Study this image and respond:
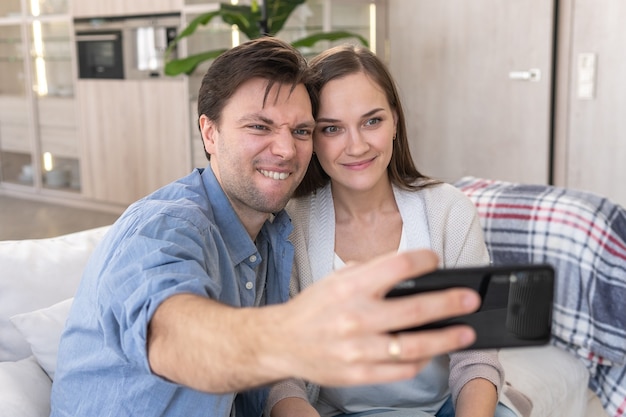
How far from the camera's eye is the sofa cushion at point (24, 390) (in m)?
1.41

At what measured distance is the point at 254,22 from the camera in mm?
3881

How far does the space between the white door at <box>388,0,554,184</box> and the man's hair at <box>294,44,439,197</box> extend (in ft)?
8.73

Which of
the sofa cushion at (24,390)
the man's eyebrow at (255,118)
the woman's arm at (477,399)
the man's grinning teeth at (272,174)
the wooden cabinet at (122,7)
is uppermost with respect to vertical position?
the wooden cabinet at (122,7)

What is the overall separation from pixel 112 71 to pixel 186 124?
89 cm

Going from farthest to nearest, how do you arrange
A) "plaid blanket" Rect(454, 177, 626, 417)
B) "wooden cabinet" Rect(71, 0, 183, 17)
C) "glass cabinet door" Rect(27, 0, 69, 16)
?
"glass cabinet door" Rect(27, 0, 69, 16) < "wooden cabinet" Rect(71, 0, 183, 17) < "plaid blanket" Rect(454, 177, 626, 417)

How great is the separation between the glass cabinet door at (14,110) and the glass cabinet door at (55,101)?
6.0 inches

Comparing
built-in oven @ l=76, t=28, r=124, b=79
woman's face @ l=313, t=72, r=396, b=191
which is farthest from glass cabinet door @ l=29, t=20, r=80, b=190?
woman's face @ l=313, t=72, r=396, b=191

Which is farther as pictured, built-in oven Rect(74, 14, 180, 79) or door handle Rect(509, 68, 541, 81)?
built-in oven Rect(74, 14, 180, 79)

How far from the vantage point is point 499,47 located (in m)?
4.36

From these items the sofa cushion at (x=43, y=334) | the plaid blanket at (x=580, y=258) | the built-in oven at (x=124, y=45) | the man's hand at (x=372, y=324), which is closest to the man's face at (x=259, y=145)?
the sofa cushion at (x=43, y=334)

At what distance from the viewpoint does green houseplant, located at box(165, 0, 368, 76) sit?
150 inches

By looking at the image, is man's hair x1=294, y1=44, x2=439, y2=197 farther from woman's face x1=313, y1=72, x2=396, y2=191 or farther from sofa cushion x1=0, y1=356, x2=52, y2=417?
sofa cushion x1=0, y1=356, x2=52, y2=417

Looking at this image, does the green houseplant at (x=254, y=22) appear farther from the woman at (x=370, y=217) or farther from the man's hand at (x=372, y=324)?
the man's hand at (x=372, y=324)

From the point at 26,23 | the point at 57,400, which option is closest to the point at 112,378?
the point at 57,400
